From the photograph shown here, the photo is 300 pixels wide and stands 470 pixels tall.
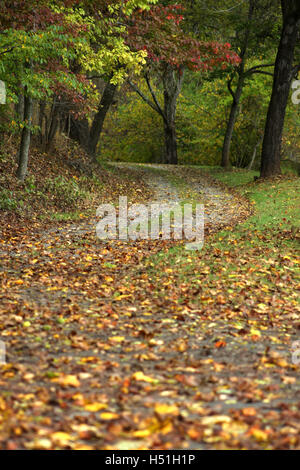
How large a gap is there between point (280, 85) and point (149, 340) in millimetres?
15071

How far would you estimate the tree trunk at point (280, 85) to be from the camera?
17750mm

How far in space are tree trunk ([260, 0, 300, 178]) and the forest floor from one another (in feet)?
26.9

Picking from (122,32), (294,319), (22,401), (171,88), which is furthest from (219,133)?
(22,401)

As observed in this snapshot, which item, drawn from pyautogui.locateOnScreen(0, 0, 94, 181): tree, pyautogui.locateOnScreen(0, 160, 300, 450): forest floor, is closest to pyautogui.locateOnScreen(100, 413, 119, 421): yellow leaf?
pyautogui.locateOnScreen(0, 160, 300, 450): forest floor

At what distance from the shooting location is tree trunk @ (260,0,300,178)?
17.8 metres

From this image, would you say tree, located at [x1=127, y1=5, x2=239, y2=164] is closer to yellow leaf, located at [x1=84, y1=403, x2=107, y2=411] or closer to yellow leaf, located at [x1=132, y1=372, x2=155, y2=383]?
yellow leaf, located at [x1=132, y1=372, x2=155, y2=383]

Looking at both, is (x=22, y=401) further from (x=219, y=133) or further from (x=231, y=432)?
(x=219, y=133)

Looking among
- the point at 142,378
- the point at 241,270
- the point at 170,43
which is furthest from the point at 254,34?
the point at 142,378

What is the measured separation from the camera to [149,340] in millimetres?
5426

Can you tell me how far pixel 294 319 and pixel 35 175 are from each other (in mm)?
9546

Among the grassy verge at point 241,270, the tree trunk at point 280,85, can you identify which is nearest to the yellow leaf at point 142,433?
the grassy verge at point 241,270

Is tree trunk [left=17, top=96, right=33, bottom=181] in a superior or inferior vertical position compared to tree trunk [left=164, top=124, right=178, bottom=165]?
inferior

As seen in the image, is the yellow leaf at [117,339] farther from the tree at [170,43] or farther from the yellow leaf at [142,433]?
the tree at [170,43]

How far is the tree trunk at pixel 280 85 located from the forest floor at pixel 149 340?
26.9ft
